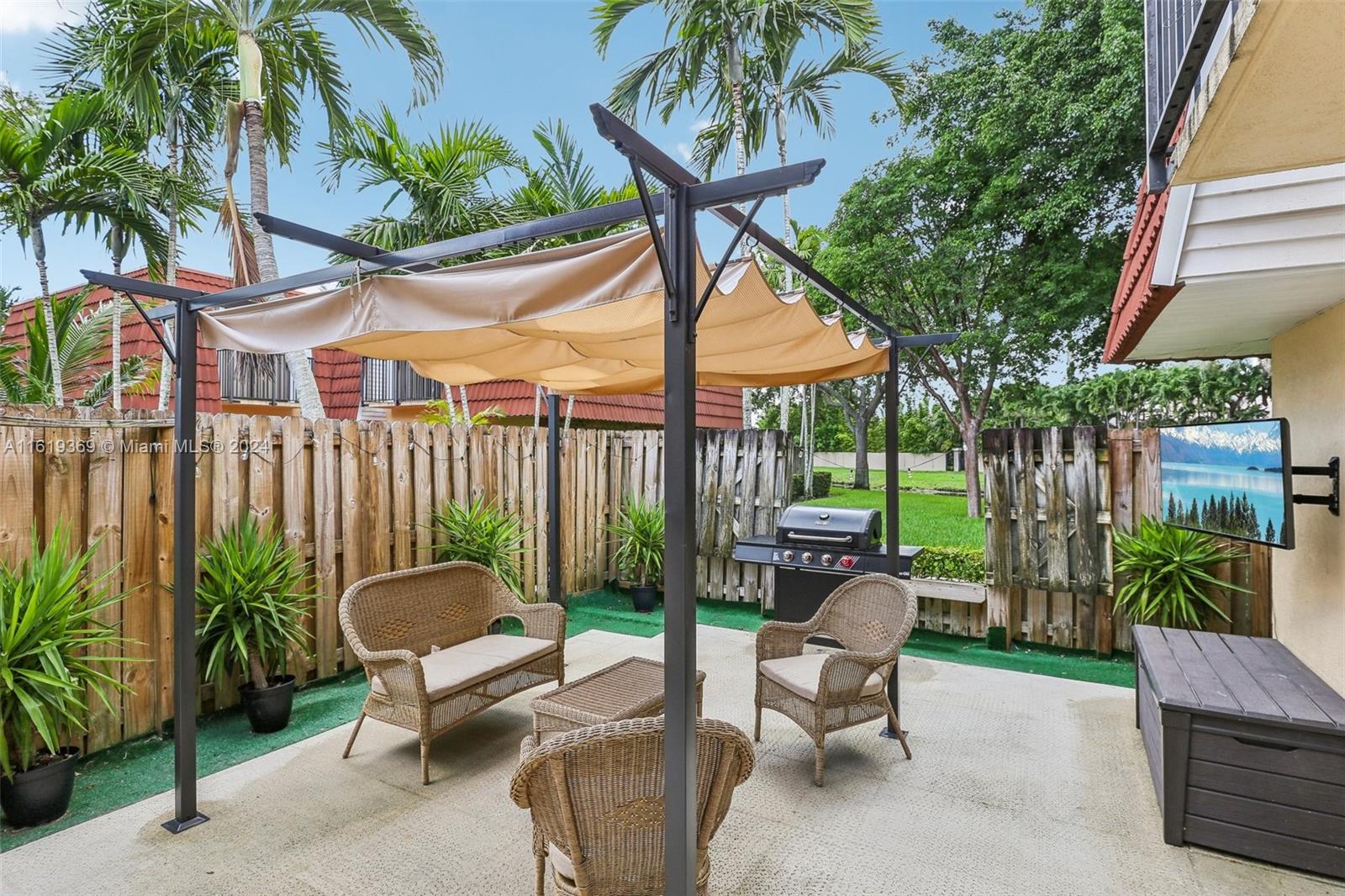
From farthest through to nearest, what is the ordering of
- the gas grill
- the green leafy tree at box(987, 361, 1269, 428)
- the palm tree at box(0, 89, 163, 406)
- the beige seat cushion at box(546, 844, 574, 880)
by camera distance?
the green leafy tree at box(987, 361, 1269, 428) < the palm tree at box(0, 89, 163, 406) < the gas grill < the beige seat cushion at box(546, 844, 574, 880)

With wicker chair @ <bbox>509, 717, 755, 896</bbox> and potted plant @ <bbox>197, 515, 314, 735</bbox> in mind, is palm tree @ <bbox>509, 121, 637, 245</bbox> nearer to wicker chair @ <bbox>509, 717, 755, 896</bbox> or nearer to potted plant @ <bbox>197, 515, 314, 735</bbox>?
potted plant @ <bbox>197, 515, 314, 735</bbox>

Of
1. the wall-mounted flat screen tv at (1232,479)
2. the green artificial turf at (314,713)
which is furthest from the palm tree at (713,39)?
the wall-mounted flat screen tv at (1232,479)

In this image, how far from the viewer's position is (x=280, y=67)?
6332 millimetres

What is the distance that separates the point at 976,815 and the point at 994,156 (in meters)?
11.1

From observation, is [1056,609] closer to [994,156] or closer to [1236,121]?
[1236,121]

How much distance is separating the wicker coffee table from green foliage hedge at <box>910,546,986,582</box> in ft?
11.2

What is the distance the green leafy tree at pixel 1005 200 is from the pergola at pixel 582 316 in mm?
8286

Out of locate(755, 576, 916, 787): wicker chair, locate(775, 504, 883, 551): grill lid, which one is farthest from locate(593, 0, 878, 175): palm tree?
locate(755, 576, 916, 787): wicker chair

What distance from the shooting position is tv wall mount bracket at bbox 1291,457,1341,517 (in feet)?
9.30

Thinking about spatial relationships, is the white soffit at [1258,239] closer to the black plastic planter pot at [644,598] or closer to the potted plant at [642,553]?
the potted plant at [642,553]

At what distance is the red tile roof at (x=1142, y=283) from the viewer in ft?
8.56

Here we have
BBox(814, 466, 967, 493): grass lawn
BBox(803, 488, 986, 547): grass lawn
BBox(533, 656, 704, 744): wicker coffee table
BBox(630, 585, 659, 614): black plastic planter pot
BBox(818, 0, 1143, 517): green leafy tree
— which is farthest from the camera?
BBox(814, 466, 967, 493): grass lawn

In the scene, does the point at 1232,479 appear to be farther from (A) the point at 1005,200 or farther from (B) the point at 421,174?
(A) the point at 1005,200

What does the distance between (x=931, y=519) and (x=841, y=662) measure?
910 centimetres
